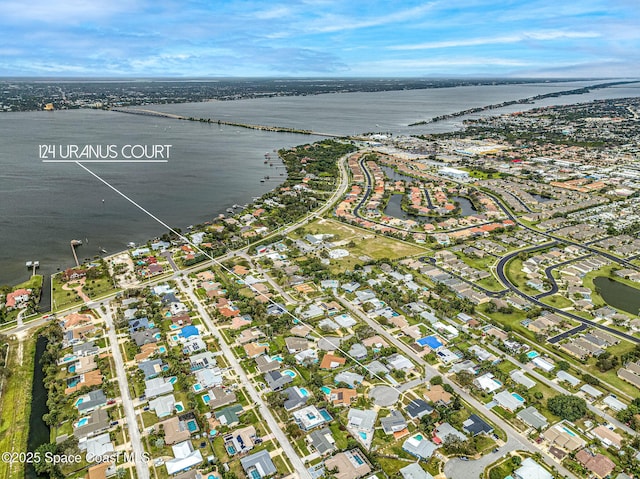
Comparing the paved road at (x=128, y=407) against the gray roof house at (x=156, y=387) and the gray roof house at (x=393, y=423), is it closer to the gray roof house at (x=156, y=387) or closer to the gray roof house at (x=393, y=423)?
the gray roof house at (x=156, y=387)

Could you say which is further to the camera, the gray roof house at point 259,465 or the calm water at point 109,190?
the calm water at point 109,190

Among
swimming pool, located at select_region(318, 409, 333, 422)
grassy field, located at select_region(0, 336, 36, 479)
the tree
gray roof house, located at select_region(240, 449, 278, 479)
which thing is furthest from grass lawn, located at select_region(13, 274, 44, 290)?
the tree

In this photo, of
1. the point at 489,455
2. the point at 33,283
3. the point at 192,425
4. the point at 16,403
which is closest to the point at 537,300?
the point at 489,455

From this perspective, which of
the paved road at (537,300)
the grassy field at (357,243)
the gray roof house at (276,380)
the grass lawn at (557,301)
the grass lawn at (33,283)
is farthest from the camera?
the grassy field at (357,243)

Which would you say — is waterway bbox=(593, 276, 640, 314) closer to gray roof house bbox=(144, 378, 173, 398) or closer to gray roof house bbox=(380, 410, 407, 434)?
gray roof house bbox=(380, 410, 407, 434)

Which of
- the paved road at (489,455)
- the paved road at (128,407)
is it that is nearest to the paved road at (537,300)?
the paved road at (489,455)

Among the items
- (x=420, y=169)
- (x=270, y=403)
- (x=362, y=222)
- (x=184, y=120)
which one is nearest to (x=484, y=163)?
(x=420, y=169)

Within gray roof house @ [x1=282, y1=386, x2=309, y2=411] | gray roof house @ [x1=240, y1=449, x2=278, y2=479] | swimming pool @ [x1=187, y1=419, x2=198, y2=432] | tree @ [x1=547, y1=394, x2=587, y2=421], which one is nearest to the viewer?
gray roof house @ [x1=240, y1=449, x2=278, y2=479]
